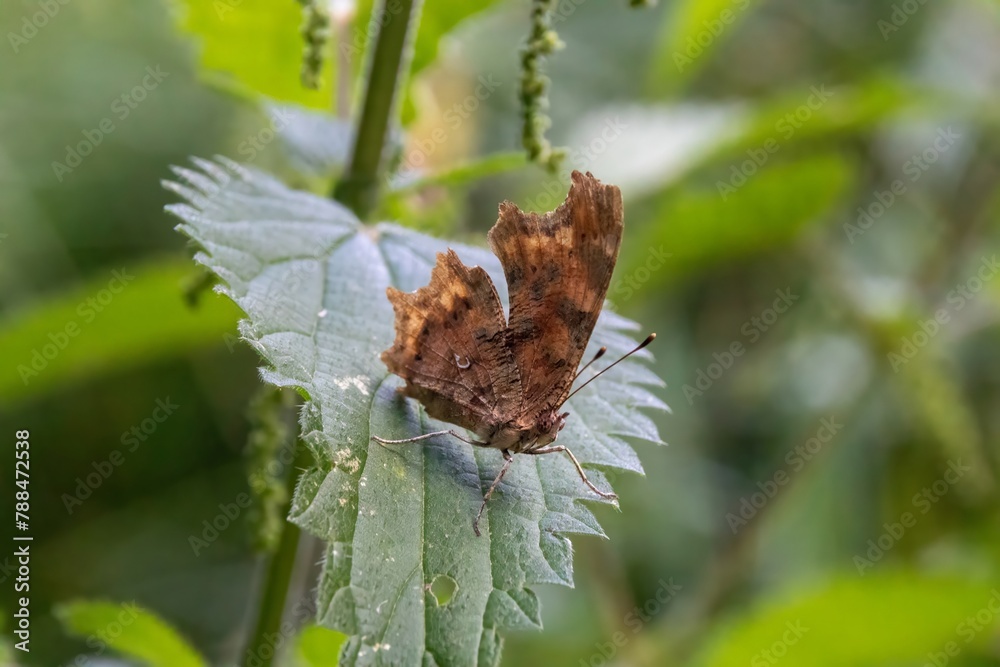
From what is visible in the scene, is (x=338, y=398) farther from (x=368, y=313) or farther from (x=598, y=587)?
(x=598, y=587)

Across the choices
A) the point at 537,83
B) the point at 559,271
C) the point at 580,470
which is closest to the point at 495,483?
the point at 580,470

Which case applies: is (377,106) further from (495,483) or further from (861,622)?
(861,622)

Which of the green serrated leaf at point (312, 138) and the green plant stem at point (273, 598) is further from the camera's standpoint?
the green serrated leaf at point (312, 138)

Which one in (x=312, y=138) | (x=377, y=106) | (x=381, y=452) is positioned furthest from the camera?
(x=312, y=138)

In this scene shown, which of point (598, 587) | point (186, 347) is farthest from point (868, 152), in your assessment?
point (186, 347)

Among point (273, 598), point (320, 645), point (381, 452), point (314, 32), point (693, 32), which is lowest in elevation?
point (320, 645)

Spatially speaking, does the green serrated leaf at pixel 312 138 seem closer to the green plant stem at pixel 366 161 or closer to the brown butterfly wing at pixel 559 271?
the green plant stem at pixel 366 161

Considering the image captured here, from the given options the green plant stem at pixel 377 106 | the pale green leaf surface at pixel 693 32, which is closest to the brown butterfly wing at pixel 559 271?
the green plant stem at pixel 377 106
